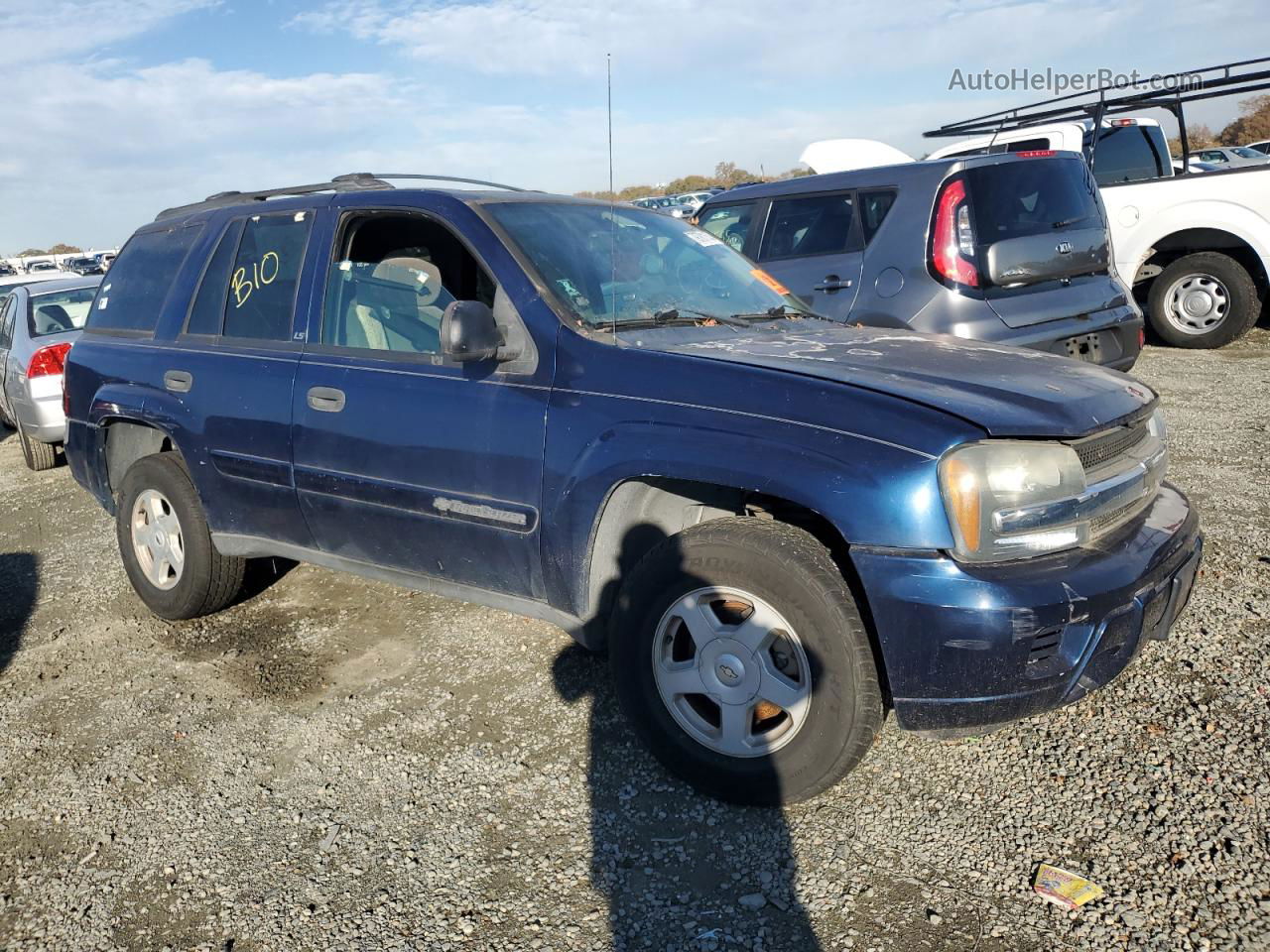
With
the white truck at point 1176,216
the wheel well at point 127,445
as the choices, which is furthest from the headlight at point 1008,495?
A: the white truck at point 1176,216

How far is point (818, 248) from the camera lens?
6.49 meters

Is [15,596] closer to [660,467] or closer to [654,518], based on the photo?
[654,518]

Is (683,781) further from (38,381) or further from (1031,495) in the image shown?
(38,381)

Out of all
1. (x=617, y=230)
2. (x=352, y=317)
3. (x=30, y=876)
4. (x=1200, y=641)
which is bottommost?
(x=30, y=876)

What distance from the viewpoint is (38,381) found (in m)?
7.61

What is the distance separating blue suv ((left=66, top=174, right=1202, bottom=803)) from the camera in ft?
8.05

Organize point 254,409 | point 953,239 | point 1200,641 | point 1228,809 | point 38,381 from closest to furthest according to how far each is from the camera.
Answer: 1. point 1228,809
2. point 1200,641
3. point 254,409
4. point 953,239
5. point 38,381

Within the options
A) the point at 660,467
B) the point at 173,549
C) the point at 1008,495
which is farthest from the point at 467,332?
the point at 173,549

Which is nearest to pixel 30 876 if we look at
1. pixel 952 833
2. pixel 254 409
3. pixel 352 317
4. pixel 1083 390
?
pixel 254 409

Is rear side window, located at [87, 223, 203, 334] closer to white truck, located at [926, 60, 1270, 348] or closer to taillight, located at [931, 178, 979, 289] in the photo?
taillight, located at [931, 178, 979, 289]

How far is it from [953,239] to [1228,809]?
149 inches

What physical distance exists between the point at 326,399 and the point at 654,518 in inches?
53.2

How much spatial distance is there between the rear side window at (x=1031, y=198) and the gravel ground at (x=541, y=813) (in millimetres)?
2421

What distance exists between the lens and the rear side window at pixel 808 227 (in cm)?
636
